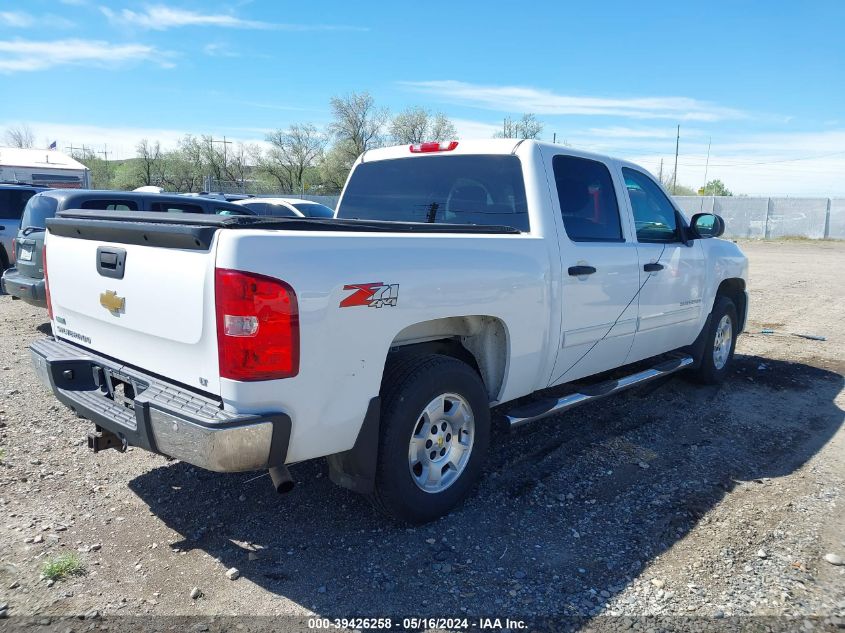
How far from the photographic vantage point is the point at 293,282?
2.67m

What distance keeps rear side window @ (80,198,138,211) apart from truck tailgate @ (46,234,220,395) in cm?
515

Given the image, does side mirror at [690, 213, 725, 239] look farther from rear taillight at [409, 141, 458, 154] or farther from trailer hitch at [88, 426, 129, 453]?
trailer hitch at [88, 426, 129, 453]

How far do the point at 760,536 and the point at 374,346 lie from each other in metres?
2.40

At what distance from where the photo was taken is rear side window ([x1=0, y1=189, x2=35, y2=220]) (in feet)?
38.0

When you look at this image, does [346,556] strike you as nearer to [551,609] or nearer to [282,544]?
[282,544]

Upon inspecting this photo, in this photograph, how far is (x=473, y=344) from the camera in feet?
12.8

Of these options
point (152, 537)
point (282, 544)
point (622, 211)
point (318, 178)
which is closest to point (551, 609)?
point (282, 544)

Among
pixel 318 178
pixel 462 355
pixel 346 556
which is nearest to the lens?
pixel 346 556

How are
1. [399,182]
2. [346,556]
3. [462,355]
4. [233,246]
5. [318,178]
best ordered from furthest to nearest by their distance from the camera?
[318,178] < [399,182] < [462,355] < [346,556] < [233,246]

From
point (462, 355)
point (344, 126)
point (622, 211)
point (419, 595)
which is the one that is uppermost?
point (344, 126)

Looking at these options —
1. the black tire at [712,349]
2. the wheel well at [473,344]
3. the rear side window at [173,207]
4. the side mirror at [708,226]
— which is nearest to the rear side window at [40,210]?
the rear side window at [173,207]

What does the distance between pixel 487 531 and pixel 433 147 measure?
2.66 metres

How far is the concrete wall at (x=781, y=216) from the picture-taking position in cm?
3666

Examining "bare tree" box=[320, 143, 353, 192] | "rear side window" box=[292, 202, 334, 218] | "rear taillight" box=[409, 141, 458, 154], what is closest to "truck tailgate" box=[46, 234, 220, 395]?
"rear taillight" box=[409, 141, 458, 154]
